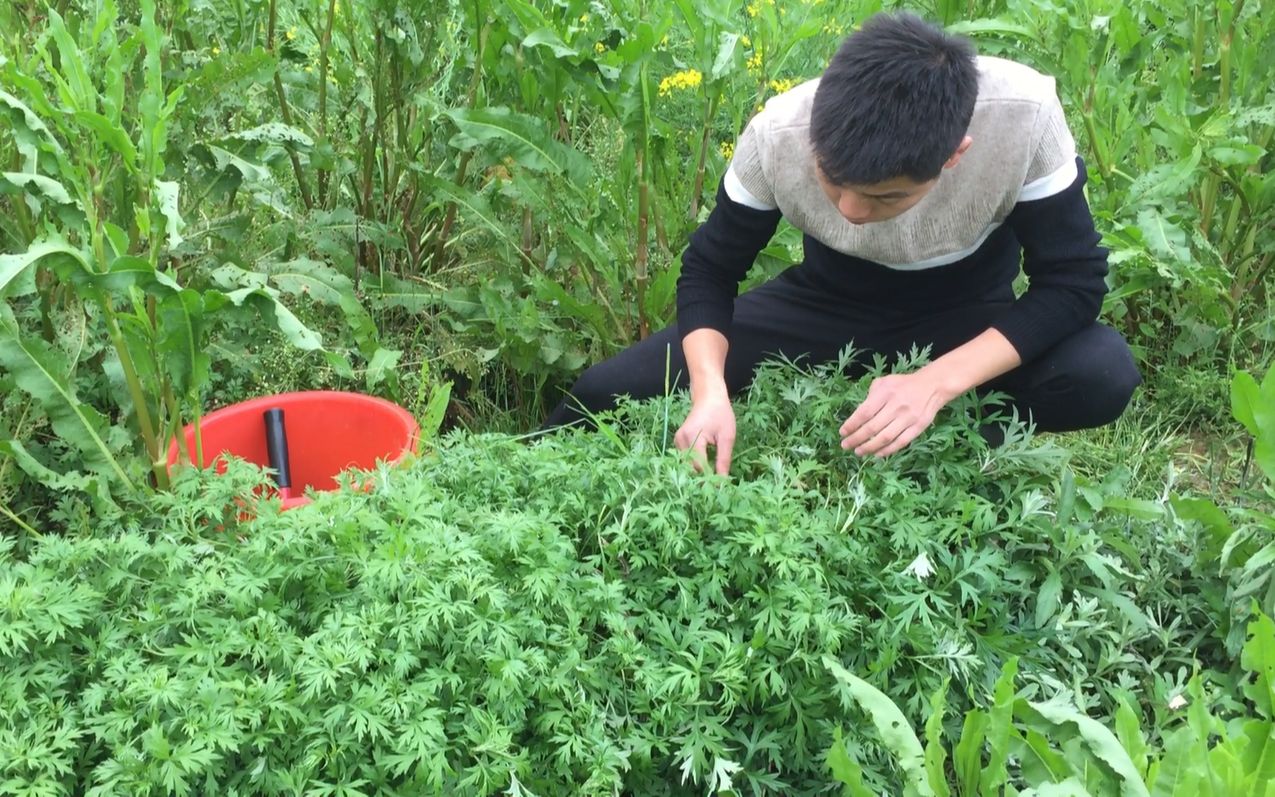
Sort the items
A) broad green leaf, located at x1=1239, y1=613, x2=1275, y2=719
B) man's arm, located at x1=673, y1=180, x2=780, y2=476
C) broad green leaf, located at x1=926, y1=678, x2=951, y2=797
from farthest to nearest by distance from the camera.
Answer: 1. man's arm, located at x1=673, y1=180, x2=780, y2=476
2. broad green leaf, located at x1=1239, y1=613, x2=1275, y2=719
3. broad green leaf, located at x1=926, y1=678, x2=951, y2=797

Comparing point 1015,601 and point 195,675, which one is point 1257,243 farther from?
point 195,675

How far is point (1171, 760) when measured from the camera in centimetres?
153

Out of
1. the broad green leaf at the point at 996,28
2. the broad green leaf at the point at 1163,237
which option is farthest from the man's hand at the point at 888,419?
the broad green leaf at the point at 996,28

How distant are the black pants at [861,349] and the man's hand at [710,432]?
44cm

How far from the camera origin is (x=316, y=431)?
264 cm

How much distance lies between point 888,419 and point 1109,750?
0.64 metres

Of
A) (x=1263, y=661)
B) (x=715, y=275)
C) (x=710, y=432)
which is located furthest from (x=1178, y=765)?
(x=715, y=275)

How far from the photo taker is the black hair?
1.80 metres

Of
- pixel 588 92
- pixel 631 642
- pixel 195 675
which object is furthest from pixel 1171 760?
pixel 588 92

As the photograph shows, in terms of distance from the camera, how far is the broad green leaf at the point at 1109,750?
153cm

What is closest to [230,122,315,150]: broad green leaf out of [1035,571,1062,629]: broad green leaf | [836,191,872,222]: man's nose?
[836,191,872,222]: man's nose

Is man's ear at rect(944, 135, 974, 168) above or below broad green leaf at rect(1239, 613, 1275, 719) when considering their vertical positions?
above

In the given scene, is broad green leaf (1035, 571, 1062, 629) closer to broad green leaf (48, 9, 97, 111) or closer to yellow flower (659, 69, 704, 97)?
yellow flower (659, 69, 704, 97)

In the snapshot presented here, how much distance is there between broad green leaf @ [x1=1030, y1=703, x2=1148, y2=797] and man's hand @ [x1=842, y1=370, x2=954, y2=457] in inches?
20.6
